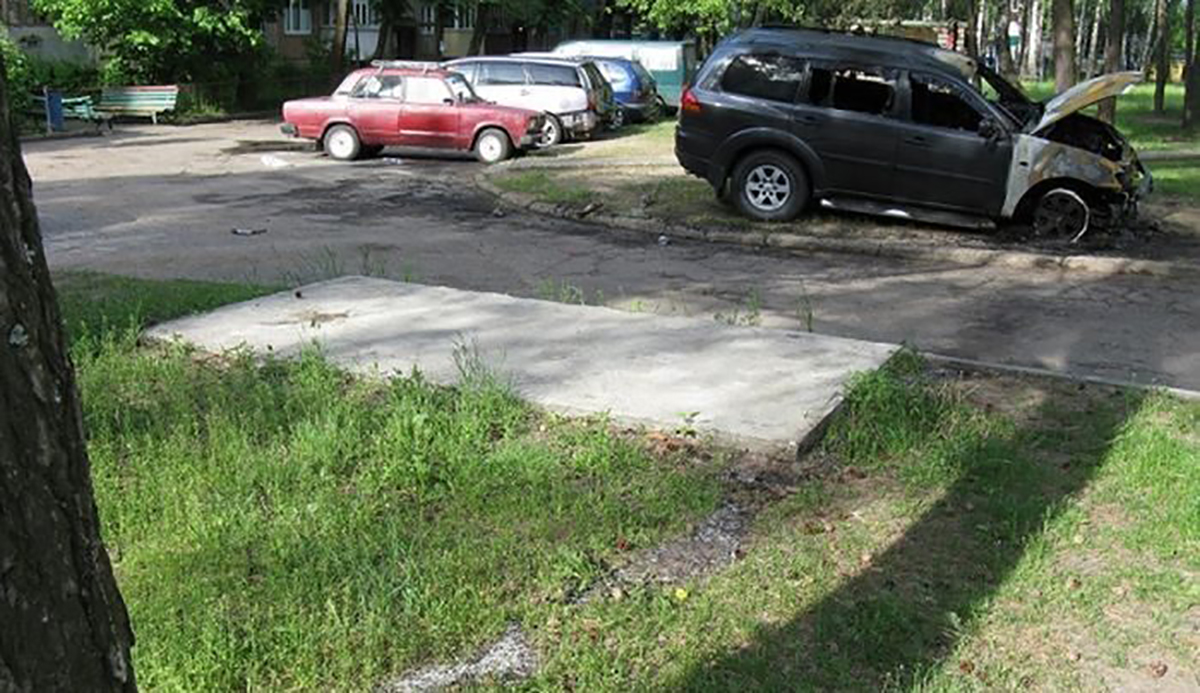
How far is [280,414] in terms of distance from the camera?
5703 millimetres

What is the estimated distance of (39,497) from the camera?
5.75 feet

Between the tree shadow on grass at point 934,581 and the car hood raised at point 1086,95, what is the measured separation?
6.84 meters

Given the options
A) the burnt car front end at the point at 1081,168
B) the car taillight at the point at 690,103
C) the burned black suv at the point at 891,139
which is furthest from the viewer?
the car taillight at the point at 690,103

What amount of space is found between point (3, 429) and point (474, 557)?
2.61 m

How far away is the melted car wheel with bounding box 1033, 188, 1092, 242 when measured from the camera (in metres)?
12.6

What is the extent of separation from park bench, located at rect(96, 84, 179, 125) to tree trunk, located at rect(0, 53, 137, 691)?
1050 inches

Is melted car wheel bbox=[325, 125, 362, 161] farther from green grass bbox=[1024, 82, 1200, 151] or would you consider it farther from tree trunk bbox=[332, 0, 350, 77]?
A: tree trunk bbox=[332, 0, 350, 77]

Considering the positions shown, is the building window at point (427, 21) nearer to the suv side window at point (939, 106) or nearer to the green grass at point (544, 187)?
the green grass at point (544, 187)

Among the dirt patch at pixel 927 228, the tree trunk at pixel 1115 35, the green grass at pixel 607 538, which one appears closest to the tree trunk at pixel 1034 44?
the tree trunk at pixel 1115 35

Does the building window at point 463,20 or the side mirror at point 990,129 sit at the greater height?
the building window at point 463,20

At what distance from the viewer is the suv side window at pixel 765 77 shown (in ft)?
43.4

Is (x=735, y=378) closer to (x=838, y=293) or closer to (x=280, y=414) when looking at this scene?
(x=280, y=414)

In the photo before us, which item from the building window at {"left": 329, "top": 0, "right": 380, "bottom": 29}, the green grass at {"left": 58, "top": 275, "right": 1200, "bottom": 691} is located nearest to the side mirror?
the green grass at {"left": 58, "top": 275, "right": 1200, "bottom": 691}

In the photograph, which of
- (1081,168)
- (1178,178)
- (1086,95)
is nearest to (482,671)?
(1086,95)
